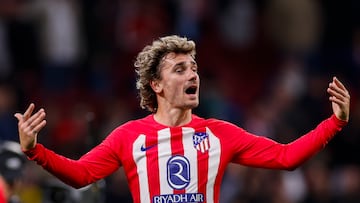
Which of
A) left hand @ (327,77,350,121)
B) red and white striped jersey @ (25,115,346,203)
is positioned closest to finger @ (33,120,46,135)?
red and white striped jersey @ (25,115,346,203)

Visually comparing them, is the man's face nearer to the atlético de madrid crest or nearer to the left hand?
the atlético de madrid crest

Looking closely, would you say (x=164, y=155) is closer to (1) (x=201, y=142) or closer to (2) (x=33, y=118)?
(1) (x=201, y=142)

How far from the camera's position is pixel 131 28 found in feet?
55.0

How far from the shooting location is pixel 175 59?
29.3 ft

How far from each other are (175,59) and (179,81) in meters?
0.16

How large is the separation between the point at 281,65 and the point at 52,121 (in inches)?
125

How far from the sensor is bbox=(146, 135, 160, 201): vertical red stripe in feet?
28.5

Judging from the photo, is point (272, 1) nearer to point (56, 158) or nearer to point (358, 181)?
point (358, 181)

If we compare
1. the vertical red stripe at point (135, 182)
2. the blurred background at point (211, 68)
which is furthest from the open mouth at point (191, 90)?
the blurred background at point (211, 68)

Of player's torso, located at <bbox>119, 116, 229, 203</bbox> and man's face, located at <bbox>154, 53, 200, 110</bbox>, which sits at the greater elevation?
man's face, located at <bbox>154, 53, 200, 110</bbox>

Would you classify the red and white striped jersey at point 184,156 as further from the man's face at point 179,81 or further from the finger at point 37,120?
the finger at point 37,120

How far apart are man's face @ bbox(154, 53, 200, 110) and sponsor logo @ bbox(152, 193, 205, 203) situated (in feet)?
1.97

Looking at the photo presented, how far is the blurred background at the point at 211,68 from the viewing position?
14930 mm

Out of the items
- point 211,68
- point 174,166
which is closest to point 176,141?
point 174,166
